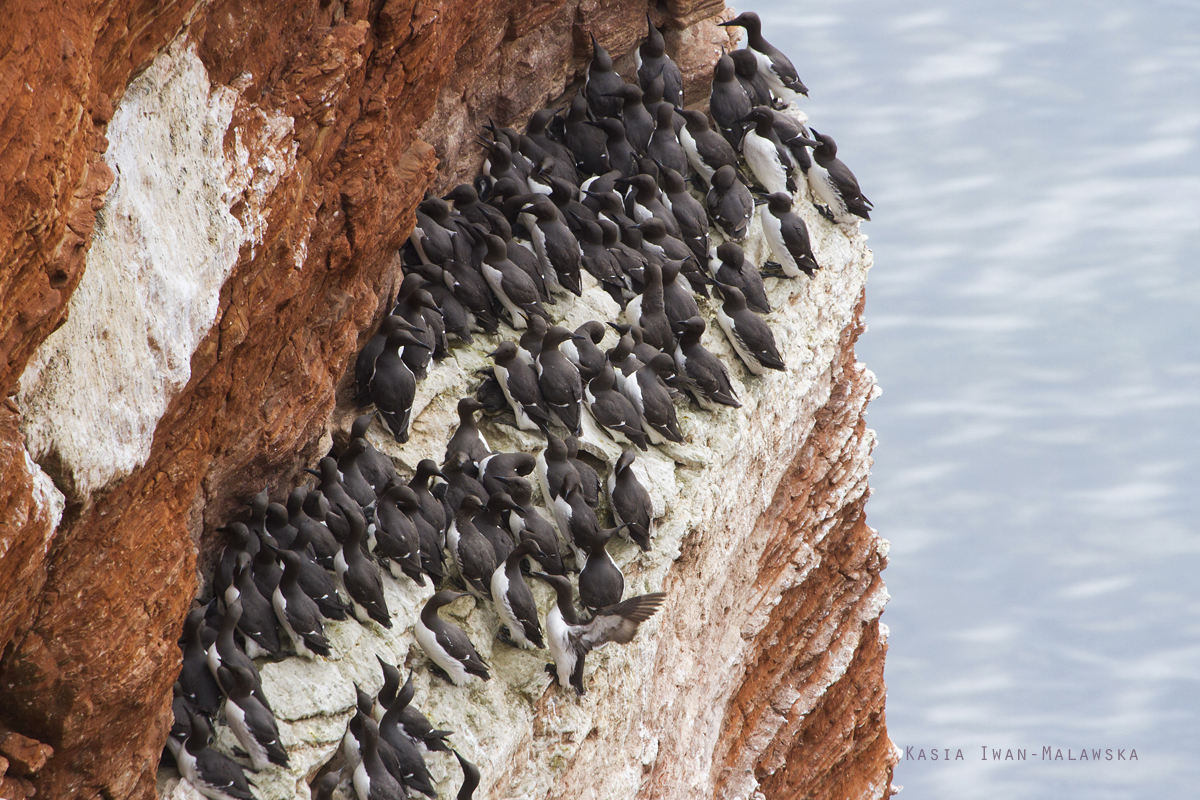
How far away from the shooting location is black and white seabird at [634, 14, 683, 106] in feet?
39.1

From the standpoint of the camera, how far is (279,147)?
21.7 ft

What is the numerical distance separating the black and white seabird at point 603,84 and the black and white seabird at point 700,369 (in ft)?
8.68

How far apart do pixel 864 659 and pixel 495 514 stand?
566 cm

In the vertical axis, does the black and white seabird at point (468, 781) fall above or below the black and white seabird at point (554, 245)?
below

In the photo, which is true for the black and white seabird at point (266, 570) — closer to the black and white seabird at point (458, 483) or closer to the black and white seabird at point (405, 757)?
the black and white seabird at point (405, 757)

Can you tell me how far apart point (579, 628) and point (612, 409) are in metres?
1.86

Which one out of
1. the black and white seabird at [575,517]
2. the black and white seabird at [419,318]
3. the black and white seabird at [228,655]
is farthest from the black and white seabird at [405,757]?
the black and white seabird at [419,318]

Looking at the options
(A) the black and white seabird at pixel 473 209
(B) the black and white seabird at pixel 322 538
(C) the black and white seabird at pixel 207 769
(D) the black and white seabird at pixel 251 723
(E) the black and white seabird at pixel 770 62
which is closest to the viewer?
(C) the black and white seabird at pixel 207 769

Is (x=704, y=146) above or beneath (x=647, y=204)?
above

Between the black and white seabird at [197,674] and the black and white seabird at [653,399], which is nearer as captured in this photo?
the black and white seabird at [197,674]

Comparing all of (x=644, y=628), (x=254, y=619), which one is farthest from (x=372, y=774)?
(x=644, y=628)

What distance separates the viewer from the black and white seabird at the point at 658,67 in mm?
11922

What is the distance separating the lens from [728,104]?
1182 cm

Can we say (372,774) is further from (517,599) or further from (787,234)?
(787,234)
